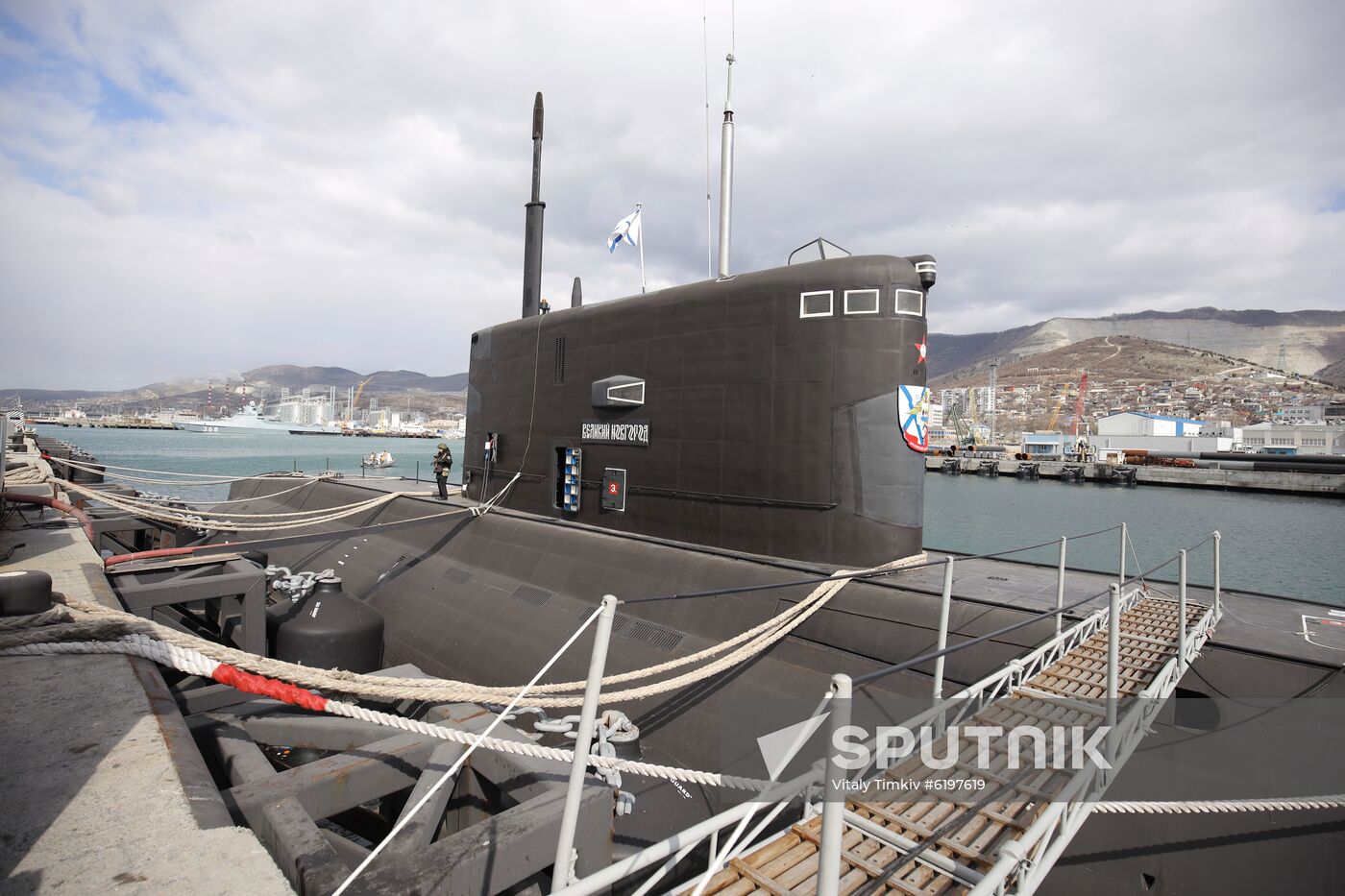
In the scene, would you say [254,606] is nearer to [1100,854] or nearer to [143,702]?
[143,702]

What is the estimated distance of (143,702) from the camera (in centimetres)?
337

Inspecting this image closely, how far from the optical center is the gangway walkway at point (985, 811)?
2.50m

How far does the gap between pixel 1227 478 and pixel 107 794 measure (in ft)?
169

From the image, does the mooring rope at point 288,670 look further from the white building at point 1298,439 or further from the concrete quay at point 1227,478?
the white building at point 1298,439

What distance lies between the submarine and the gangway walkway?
26.1 inches

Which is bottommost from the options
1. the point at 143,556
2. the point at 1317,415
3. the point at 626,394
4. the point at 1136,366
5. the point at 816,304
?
the point at 143,556

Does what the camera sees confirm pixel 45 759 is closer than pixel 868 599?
Yes

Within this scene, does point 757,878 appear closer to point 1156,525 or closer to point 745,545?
point 745,545

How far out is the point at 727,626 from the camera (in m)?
6.53

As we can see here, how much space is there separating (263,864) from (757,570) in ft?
16.5

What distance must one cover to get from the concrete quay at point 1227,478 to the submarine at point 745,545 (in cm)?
2883

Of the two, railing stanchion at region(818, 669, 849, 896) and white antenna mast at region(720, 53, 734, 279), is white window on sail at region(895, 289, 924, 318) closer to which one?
white antenna mast at region(720, 53, 734, 279)

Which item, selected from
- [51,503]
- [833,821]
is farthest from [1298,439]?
[51,503]

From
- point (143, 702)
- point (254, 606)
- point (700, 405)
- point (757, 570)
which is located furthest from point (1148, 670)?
point (254, 606)
